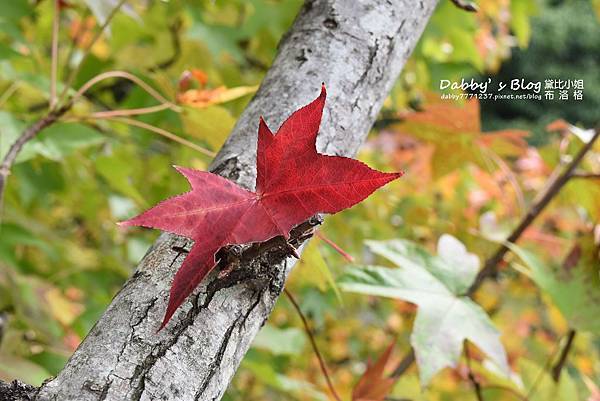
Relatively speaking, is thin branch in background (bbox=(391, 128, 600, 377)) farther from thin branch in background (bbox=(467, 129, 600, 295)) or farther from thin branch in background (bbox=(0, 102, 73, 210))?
thin branch in background (bbox=(0, 102, 73, 210))

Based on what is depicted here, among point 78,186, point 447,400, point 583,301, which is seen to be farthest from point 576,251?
point 78,186

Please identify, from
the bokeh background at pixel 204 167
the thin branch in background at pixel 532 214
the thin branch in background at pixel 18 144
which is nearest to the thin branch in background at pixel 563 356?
the bokeh background at pixel 204 167

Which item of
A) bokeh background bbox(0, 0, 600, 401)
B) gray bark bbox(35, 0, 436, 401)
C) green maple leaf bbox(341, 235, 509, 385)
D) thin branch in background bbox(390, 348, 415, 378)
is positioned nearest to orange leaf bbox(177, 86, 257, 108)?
bokeh background bbox(0, 0, 600, 401)

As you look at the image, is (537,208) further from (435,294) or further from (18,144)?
(18,144)

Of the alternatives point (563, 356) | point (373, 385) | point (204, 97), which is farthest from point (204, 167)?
point (563, 356)

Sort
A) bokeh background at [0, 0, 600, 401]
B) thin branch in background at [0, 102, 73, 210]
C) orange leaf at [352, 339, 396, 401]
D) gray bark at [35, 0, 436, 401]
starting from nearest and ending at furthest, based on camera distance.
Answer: gray bark at [35, 0, 436, 401] < thin branch in background at [0, 102, 73, 210] < orange leaf at [352, 339, 396, 401] < bokeh background at [0, 0, 600, 401]

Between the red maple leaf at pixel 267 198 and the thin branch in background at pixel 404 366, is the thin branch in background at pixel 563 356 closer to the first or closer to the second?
the thin branch in background at pixel 404 366
